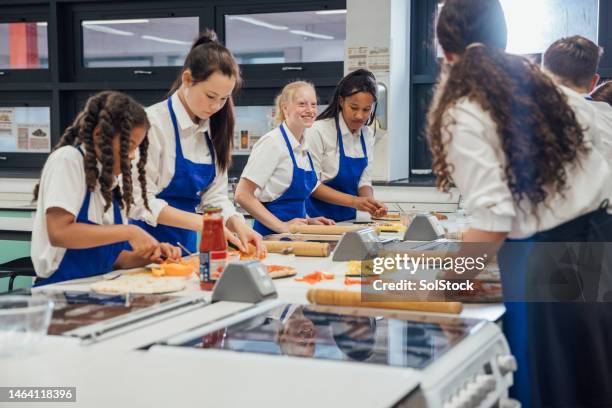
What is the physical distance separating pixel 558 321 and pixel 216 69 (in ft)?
4.74

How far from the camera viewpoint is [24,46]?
583 centimetres

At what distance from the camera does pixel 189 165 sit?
9.09 feet

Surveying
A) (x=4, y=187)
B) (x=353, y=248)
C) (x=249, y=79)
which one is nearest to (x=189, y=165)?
(x=353, y=248)

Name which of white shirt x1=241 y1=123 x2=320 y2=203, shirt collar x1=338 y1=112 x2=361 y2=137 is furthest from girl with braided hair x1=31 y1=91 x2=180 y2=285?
shirt collar x1=338 y1=112 x2=361 y2=137

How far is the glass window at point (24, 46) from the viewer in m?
5.77

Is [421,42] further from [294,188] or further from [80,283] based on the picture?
[80,283]

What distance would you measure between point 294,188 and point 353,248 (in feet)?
3.34

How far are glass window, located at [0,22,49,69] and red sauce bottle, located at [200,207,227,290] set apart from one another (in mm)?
4292

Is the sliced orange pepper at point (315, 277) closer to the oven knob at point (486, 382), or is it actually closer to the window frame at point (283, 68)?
the oven knob at point (486, 382)

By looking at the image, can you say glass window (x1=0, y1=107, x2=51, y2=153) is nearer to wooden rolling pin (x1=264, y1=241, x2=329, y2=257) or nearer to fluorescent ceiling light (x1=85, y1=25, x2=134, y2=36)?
fluorescent ceiling light (x1=85, y1=25, x2=134, y2=36)

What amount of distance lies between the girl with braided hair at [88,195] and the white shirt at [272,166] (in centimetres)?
107

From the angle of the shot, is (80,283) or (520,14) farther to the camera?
(520,14)

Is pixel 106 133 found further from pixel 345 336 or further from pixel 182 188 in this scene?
pixel 345 336

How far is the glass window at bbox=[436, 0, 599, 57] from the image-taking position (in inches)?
187
